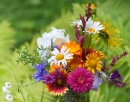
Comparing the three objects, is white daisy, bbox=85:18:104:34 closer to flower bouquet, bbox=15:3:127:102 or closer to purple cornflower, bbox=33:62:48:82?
flower bouquet, bbox=15:3:127:102

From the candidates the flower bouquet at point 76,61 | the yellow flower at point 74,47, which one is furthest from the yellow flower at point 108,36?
the yellow flower at point 74,47

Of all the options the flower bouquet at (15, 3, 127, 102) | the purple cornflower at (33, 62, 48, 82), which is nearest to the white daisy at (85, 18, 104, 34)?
the flower bouquet at (15, 3, 127, 102)

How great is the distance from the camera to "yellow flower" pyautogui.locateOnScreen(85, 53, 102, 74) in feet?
5.47

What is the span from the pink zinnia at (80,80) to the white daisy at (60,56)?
6 cm

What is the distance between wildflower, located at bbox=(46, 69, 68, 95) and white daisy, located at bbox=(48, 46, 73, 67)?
3cm

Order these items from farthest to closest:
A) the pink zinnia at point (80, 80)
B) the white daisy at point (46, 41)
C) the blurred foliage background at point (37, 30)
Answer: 1. the blurred foliage background at point (37, 30)
2. the white daisy at point (46, 41)
3. the pink zinnia at point (80, 80)

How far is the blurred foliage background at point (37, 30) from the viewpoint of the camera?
2.64 metres

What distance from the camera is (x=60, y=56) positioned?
65.6 inches

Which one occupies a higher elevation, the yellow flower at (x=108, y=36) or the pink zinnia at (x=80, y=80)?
the yellow flower at (x=108, y=36)

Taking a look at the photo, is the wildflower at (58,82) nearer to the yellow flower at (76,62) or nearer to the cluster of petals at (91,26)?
the yellow flower at (76,62)

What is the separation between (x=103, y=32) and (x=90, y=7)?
0.34ft

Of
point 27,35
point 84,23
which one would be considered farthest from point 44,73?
point 27,35

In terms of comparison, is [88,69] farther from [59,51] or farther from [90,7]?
[90,7]

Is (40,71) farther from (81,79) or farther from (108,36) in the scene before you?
(108,36)
